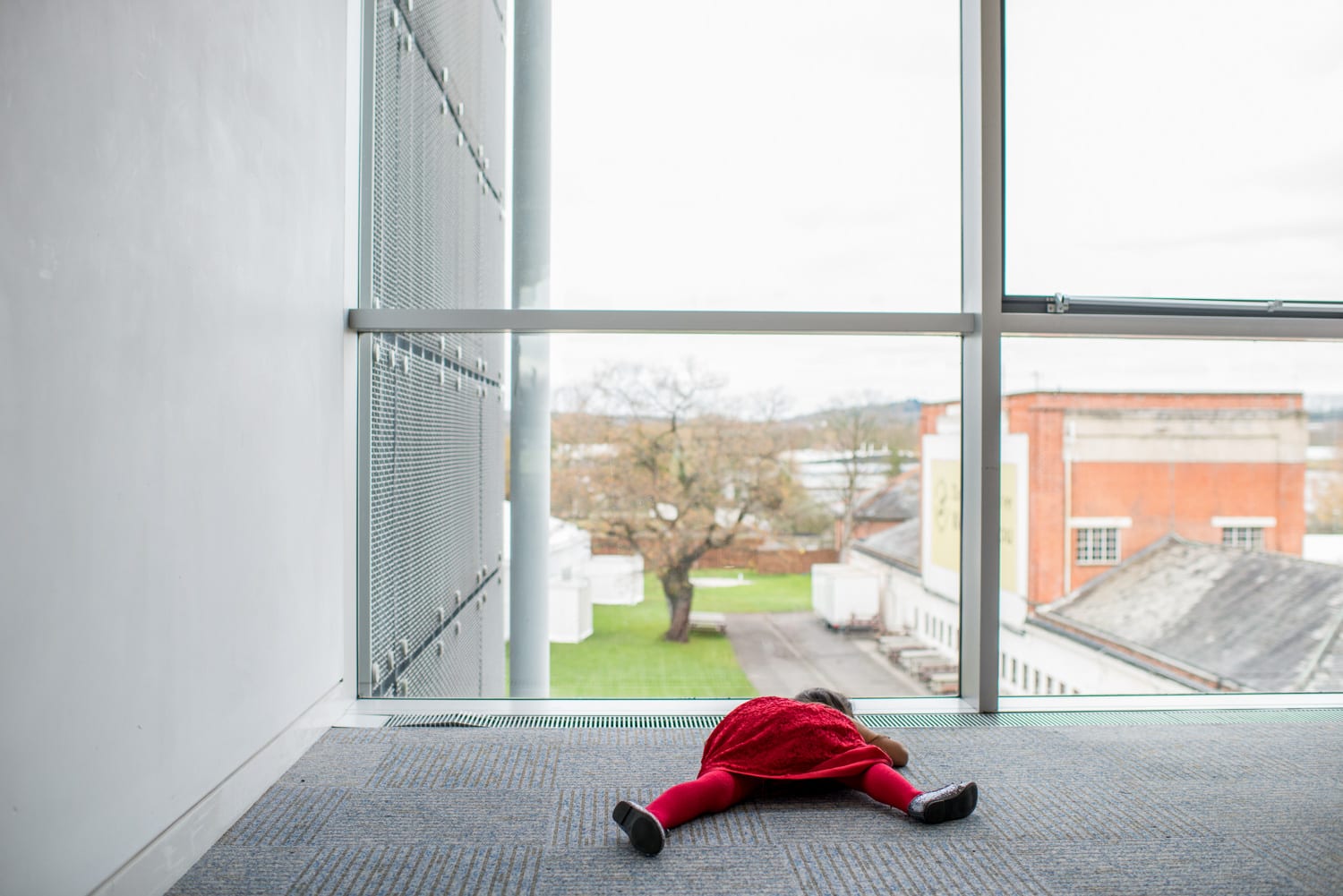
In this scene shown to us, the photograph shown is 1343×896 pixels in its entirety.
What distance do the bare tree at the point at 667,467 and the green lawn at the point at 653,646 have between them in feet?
0.16

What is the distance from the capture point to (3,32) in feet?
3.54

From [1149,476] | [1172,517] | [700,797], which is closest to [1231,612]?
[1172,517]

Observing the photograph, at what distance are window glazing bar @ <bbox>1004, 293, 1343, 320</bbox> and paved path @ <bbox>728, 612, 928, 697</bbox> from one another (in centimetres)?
110

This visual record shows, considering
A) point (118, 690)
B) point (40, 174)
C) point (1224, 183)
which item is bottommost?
point (118, 690)

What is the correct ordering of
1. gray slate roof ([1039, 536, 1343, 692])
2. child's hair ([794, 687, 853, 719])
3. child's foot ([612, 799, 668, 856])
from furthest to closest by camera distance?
gray slate roof ([1039, 536, 1343, 692])
child's hair ([794, 687, 853, 719])
child's foot ([612, 799, 668, 856])

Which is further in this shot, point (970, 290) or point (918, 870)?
point (970, 290)

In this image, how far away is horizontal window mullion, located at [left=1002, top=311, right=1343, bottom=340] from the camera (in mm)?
2455

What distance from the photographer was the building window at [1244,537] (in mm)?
2713

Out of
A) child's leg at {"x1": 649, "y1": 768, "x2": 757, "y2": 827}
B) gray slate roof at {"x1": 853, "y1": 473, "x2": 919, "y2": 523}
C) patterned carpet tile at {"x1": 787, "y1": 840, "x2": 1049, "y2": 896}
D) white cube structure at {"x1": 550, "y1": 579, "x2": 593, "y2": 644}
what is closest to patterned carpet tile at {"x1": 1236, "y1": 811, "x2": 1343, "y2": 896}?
patterned carpet tile at {"x1": 787, "y1": 840, "x2": 1049, "y2": 896}

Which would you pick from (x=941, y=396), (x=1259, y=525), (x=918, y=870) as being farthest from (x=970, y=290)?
(x=918, y=870)

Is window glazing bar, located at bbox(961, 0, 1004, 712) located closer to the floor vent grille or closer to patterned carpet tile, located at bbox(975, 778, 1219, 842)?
the floor vent grille

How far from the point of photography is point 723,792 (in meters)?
1.71

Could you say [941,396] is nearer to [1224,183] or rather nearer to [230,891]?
[1224,183]

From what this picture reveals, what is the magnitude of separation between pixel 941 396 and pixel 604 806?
1.53m
